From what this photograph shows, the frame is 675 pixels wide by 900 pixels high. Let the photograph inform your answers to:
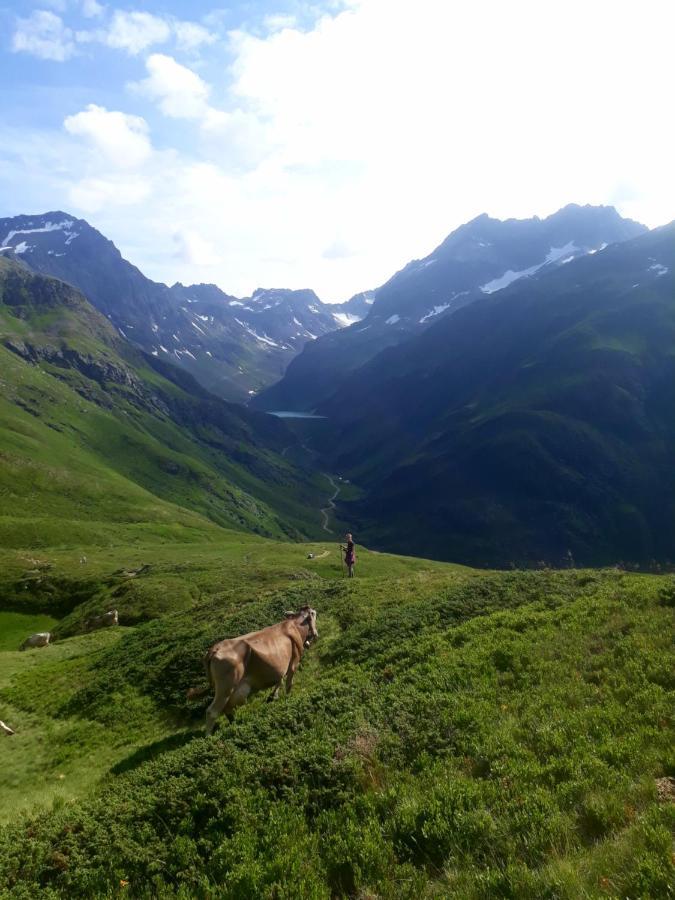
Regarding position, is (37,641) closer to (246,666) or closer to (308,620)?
(308,620)

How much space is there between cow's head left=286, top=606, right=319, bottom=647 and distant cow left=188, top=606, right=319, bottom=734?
77.1 inches

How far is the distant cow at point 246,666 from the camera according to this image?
15.8 m

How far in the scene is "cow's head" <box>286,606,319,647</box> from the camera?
820 inches

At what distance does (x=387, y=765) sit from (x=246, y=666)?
6.32 metres

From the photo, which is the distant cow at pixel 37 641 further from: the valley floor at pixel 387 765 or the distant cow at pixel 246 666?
the distant cow at pixel 246 666

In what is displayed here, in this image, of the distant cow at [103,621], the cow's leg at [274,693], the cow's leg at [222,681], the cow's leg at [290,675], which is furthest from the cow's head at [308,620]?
the distant cow at [103,621]

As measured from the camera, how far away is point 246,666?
1639cm

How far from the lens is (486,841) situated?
28.4ft

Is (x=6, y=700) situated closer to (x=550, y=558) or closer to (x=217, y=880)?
(x=217, y=880)

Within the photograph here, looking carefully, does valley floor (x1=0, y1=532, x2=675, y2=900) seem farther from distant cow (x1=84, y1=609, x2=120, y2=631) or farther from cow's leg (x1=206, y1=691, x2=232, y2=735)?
distant cow (x1=84, y1=609, x2=120, y2=631)

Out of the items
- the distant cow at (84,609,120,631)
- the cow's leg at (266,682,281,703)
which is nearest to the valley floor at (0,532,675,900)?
the cow's leg at (266,682,281,703)

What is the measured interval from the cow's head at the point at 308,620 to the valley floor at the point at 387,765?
1031mm

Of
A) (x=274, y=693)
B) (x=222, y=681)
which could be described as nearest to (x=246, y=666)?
(x=222, y=681)

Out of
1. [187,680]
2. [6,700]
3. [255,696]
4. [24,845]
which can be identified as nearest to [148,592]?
[6,700]
